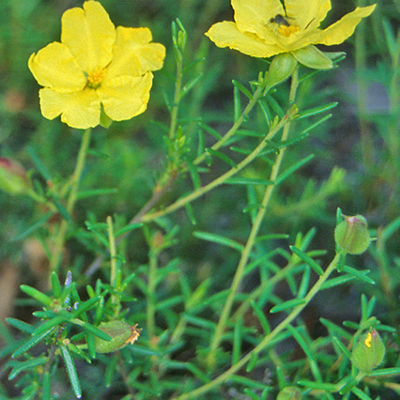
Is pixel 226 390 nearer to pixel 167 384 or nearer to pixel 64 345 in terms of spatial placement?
pixel 167 384

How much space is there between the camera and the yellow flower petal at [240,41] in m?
0.87

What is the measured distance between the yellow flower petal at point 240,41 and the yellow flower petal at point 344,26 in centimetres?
9

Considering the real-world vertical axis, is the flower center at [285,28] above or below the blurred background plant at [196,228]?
above

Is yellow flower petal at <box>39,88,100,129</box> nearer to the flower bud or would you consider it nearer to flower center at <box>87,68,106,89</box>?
flower center at <box>87,68,106,89</box>

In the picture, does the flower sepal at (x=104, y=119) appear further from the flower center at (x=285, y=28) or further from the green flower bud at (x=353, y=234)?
the green flower bud at (x=353, y=234)

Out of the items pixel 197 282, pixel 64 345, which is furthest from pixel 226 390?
pixel 64 345

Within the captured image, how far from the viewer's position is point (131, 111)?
3.29 ft

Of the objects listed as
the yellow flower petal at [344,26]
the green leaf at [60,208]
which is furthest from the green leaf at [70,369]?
the yellow flower petal at [344,26]

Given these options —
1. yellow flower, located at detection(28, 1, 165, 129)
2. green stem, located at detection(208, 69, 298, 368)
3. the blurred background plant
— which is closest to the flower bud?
the blurred background plant

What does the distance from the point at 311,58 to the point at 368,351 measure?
1.93ft

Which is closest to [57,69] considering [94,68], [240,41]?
[94,68]

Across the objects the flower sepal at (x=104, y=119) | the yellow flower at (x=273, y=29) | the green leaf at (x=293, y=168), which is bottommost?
the green leaf at (x=293, y=168)

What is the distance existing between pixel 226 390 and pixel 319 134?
3.59ft

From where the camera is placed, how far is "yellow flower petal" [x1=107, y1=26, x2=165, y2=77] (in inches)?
41.9
